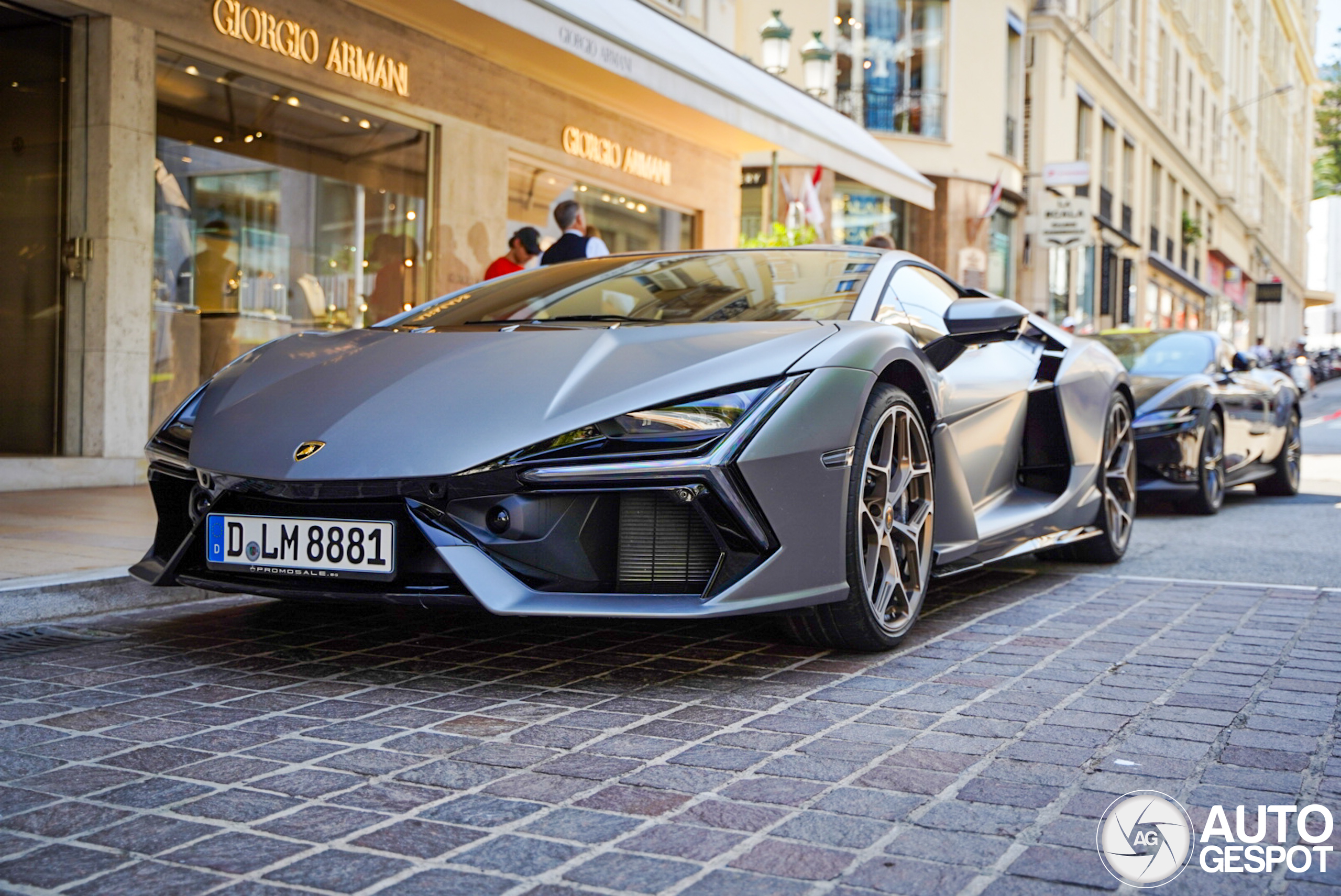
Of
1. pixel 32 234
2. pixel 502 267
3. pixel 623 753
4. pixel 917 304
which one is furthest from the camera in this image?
pixel 502 267

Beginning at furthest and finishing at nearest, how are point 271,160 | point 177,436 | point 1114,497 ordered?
point 271,160 < point 1114,497 < point 177,436

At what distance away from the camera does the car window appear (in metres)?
4.23

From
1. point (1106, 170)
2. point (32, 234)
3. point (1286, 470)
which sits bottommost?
point (1286, 470)

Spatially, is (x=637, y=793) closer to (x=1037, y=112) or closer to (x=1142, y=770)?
(x=1142, y=770)

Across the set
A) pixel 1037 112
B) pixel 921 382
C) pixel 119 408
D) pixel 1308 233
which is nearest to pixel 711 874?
pixel 921 382

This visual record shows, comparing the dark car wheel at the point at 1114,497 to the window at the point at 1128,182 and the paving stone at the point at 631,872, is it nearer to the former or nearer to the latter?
the paving stone at the point at 631,872


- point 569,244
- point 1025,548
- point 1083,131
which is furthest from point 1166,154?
point 1025,548

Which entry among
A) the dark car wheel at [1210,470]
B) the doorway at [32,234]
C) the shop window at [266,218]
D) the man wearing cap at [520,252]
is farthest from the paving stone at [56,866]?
the dark car wheel at [1210,470]

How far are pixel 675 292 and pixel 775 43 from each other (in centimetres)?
1002

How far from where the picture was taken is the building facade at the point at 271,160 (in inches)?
302

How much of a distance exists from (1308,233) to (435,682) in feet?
293

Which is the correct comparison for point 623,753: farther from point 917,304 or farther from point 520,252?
point 520,252

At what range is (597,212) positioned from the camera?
12.7 meters

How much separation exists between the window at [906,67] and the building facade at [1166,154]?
2.69 metres
